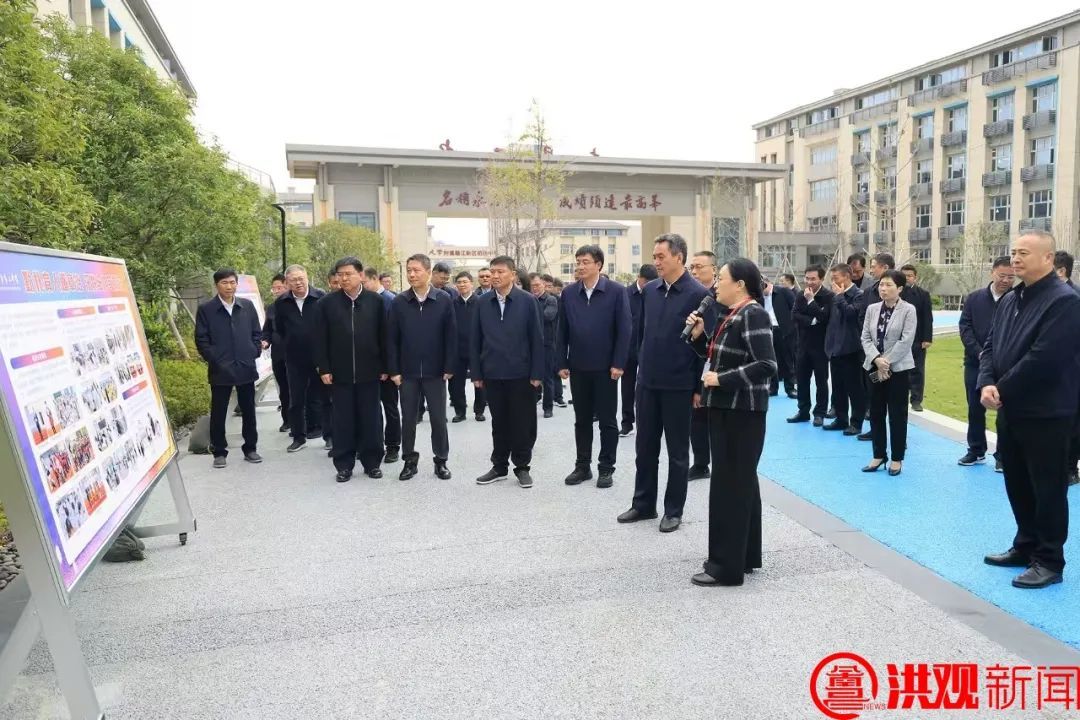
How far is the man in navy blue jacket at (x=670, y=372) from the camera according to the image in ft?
16.7

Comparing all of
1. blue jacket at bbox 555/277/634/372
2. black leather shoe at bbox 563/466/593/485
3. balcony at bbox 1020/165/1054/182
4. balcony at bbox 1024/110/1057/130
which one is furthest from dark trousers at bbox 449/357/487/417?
balcony at bbox 1024/110/1057/130

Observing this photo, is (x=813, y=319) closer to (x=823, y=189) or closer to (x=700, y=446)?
(x=700, y=446)

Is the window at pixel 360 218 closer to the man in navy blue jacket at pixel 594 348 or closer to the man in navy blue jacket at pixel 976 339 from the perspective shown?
the man in navy blue jacket at pixel 594 348

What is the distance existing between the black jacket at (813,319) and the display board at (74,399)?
6648 mm

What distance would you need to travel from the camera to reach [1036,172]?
40656 millimetres

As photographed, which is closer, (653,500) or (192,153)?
(653,500)

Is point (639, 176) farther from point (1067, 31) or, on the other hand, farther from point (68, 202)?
point (68, 202)

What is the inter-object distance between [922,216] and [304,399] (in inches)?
1934

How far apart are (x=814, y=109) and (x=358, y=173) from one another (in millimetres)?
37678

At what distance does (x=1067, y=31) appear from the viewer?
3897 cm

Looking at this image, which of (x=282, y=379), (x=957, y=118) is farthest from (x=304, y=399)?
(x=957, y=118)

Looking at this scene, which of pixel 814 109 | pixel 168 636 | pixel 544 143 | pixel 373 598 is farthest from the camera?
pixel 814 109

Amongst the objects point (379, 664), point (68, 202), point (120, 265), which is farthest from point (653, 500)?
point (68, 202)

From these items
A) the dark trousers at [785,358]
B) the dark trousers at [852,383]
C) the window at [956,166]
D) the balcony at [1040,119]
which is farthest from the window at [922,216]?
the dark trousers at [852,383]
